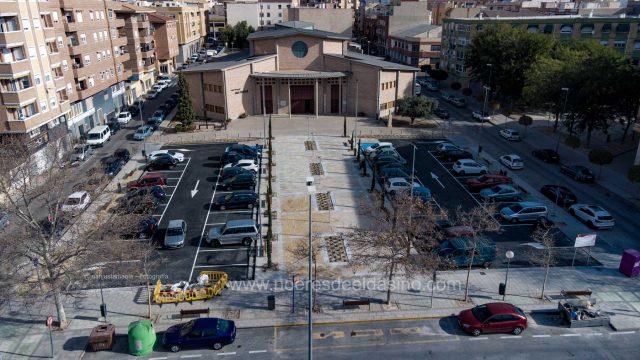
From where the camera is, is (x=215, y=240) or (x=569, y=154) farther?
(x=569, y=154)

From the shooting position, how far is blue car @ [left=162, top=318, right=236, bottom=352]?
2205 centimetres

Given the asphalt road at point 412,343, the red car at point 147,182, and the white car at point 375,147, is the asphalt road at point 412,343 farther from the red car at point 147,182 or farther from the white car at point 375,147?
the white car at point 375,147

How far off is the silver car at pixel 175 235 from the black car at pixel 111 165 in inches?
582

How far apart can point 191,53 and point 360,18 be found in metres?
69.4

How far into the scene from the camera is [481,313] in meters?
23.7

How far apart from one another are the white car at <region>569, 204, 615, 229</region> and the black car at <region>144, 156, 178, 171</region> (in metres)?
36.5

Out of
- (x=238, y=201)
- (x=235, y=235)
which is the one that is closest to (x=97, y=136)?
(x=238, y=201)

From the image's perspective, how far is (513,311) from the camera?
23.5m

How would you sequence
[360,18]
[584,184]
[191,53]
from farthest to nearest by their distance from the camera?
[360,18] < [191,53] < [584,184]

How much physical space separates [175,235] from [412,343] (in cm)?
1728

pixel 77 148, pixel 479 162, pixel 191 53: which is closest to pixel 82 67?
pixel 77 148

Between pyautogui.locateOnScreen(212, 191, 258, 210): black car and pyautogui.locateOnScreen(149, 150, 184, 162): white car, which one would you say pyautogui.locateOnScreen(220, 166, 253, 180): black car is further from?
pyautogui.locateOnScreen(149, 150, 184, 162): white car

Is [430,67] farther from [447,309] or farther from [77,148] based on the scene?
[447,309]

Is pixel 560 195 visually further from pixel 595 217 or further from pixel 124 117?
pixel 124 117
